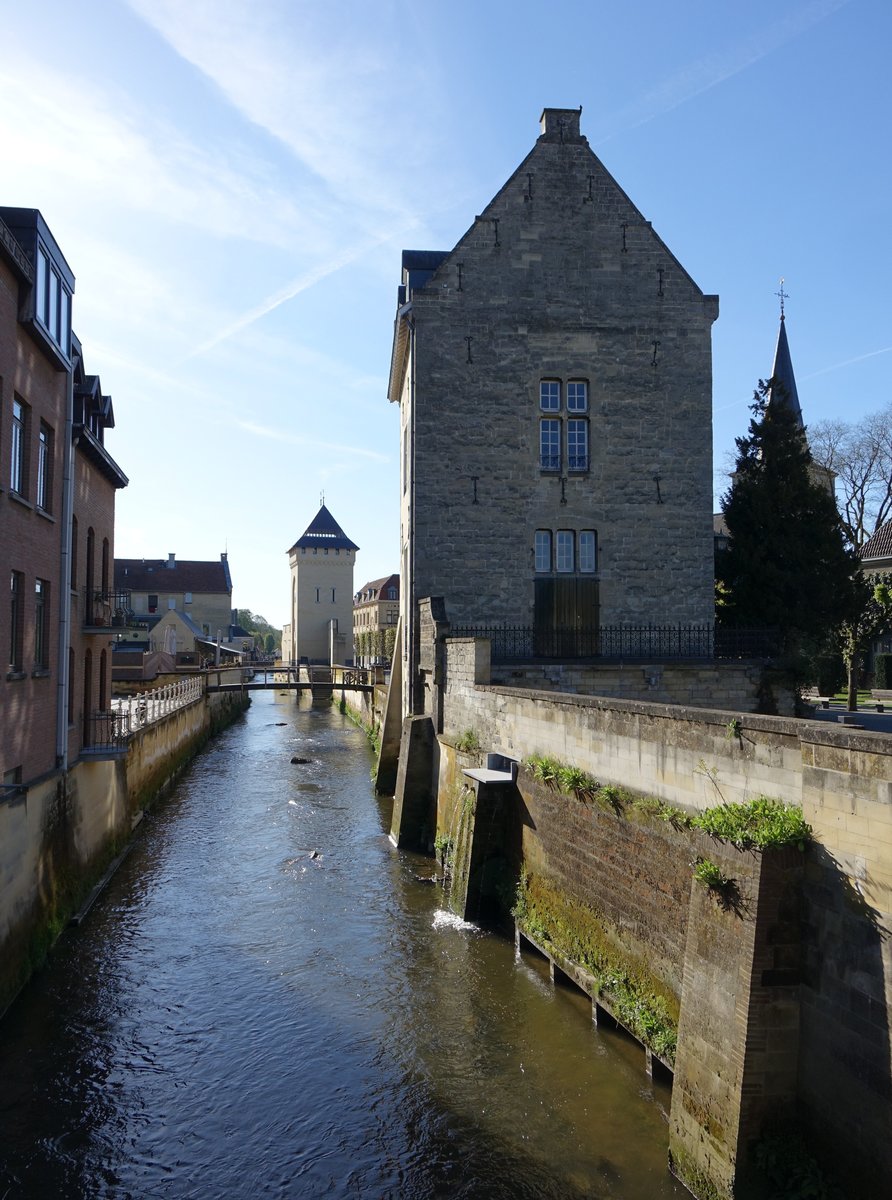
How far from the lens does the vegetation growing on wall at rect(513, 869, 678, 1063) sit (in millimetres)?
8836

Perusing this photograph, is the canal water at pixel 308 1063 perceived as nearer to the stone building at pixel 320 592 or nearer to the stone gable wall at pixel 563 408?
the stone gable wall at pixel 563 408

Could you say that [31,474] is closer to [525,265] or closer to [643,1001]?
[643,1001]

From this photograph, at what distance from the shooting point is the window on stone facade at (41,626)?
531 inches

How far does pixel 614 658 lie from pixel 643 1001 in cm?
1151

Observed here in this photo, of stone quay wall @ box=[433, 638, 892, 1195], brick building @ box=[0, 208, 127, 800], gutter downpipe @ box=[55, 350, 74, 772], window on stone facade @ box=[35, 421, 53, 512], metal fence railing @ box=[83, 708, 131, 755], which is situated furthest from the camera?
metal fence railing @ box=[83, 708, 131, 755]

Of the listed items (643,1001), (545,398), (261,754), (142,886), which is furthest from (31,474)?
(261,754)

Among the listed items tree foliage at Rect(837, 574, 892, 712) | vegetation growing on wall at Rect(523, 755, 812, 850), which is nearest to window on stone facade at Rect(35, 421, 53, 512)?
vegetation growing on wall at Rect(523, 755, 812, 850)

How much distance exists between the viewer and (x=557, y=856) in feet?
39.0

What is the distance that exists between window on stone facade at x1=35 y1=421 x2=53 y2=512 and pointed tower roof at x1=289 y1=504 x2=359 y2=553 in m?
65.3

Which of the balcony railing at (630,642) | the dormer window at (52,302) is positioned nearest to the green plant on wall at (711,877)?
the dormer window at (52,302)

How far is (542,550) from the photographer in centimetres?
2086

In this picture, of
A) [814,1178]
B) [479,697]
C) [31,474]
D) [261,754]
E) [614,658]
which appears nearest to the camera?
[814,1178]

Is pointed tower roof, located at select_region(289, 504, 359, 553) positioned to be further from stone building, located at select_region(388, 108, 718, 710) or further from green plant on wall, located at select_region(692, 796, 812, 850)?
green plant on wall, located at select_region(692, 796, 812, 850)

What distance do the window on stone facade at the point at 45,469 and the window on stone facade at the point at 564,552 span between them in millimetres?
11319
